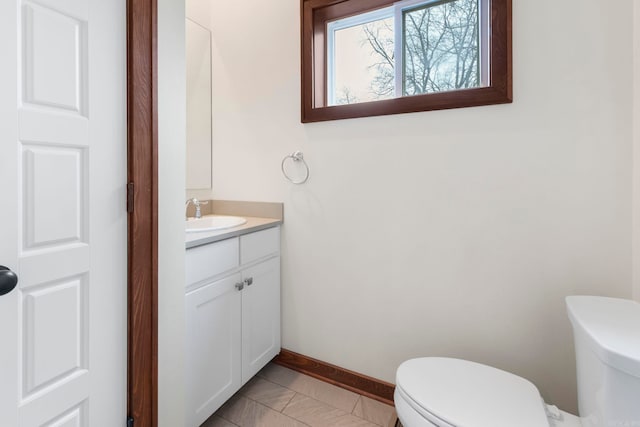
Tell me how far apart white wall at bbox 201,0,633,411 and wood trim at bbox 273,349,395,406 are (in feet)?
0.17

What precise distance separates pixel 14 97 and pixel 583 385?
67.7 inches

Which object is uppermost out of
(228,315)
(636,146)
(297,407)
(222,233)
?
(636,146)

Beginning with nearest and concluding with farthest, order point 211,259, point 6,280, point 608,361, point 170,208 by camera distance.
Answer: point 6,280, point 608,361, point 170,208, point 211,259

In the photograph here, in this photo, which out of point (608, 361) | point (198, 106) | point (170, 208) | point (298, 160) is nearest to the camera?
point (608, 361)

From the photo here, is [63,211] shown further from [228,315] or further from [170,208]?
[228,315]

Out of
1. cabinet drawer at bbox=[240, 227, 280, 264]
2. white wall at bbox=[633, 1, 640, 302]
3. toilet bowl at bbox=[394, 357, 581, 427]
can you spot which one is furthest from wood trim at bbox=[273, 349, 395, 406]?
white wall at bbox=[633, 1, 640, 302]

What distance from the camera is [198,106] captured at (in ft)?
6.56

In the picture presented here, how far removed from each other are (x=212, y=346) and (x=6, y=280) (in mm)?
830

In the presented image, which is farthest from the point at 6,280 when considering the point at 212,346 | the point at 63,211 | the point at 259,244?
the point at 259,244

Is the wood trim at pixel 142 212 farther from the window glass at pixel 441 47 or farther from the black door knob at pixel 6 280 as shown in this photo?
the window glass at pixel 441 47

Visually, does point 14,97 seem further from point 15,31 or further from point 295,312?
point 295,312

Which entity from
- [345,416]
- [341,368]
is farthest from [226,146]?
[345,416]

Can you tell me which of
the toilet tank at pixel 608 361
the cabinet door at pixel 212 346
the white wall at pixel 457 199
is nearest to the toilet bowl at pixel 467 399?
the toilet tank at pixel 608 361

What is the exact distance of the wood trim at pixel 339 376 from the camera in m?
1.63
